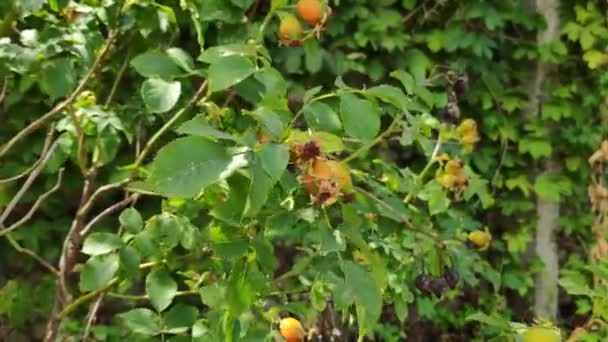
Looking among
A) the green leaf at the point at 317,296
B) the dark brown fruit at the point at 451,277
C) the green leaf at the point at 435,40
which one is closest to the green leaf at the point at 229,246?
the green leaf at the point at 317,296

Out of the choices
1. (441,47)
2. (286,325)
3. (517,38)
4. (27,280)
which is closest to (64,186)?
(27,280)

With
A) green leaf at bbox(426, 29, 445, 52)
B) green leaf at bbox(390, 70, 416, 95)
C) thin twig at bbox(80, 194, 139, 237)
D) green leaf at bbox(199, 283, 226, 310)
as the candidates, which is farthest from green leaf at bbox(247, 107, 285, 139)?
green leaf at bbox(426, 29, 445, 52)

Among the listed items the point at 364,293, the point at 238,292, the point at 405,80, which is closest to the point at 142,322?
the point at 238,292

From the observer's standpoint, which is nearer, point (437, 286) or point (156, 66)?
point (156, 66)

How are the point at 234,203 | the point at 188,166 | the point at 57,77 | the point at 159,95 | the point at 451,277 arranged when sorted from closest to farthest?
the point at 188,166 → the point at 234,203 → the point at 159,95 → the point at 57,77 → the point at 451,277

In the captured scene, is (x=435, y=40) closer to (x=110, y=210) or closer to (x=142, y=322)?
(x=110, y=210)

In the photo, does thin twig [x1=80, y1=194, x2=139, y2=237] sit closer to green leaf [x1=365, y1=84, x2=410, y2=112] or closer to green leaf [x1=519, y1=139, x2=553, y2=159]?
green leaf [x1=365, y1=84, x2=410, y2=112]

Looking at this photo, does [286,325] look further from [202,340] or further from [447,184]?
[447,184]

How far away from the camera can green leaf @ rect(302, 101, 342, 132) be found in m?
1.11

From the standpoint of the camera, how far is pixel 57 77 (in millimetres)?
1553

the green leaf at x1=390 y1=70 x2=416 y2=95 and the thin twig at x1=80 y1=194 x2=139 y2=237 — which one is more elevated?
the green leaf at x1=390 y1=70 x2=416 y2=95

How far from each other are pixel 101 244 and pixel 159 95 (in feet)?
0.83

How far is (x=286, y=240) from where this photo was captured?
2.69m

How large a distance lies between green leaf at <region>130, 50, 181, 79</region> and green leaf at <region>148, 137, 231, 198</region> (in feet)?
1.28
